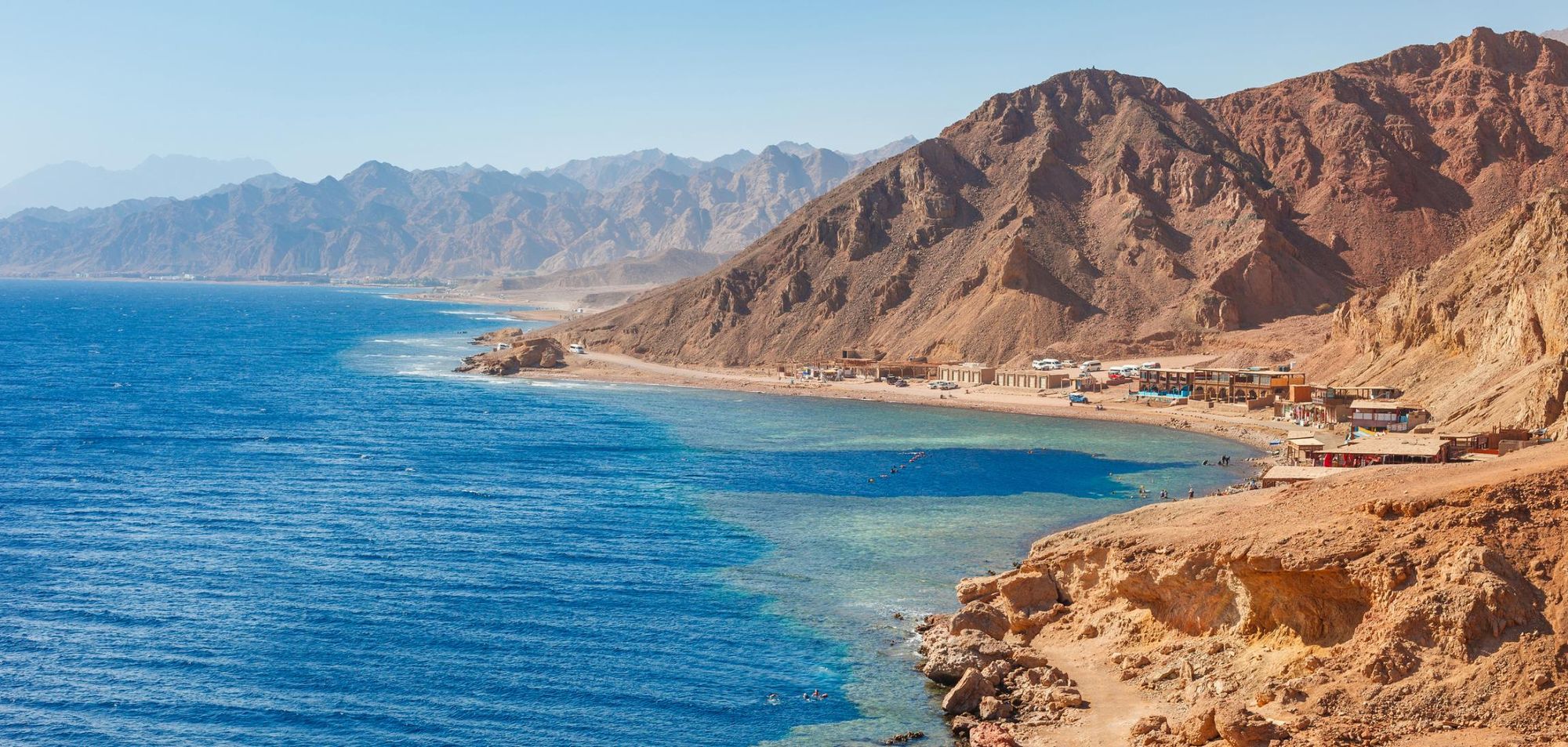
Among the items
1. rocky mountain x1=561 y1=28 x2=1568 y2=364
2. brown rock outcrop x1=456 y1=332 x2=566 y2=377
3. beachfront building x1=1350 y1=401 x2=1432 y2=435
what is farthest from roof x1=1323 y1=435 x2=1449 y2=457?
brown rock outcrop x1=456 y1=332 x2=566 y2=377

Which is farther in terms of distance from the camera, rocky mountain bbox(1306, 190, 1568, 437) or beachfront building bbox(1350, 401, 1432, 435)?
beachfront building bbox(1350, 401, 1432, 435)

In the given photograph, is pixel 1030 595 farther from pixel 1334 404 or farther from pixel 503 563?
pixel 1334 404

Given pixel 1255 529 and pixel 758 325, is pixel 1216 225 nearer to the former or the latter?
pixel 758 325

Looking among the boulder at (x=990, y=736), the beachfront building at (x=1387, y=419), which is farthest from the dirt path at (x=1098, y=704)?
the beachfront building at (x=1387, y=419)

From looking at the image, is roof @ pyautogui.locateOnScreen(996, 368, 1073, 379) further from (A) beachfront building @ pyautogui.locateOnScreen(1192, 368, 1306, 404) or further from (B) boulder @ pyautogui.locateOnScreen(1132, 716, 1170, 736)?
(B) boulder @ pyautogui.locateOnScreen(1132, 716, 1170, 736)

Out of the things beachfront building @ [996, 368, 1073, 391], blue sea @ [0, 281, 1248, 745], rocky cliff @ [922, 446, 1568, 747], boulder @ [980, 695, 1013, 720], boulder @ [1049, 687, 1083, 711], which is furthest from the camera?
beachfront building @ [996, 368, 1073, 391]

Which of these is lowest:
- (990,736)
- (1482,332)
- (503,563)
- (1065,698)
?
(990,736)

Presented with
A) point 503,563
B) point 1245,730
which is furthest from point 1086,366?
point 1245,730
